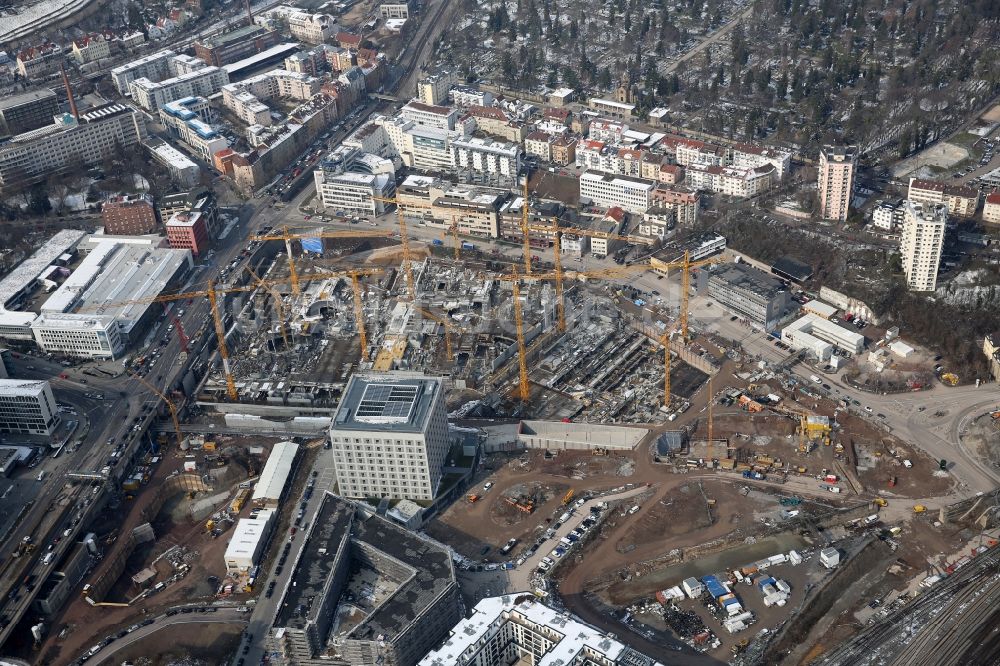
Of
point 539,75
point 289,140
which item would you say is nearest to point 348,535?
point 289,140

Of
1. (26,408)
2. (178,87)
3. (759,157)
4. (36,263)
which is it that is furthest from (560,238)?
(178,87)

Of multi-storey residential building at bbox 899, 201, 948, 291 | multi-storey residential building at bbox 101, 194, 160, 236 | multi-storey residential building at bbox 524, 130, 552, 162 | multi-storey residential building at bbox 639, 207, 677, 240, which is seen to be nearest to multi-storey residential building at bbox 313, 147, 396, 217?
multi-storey residential building at bbox 524, 130, 552, 162

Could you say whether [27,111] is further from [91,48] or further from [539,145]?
[539,145]

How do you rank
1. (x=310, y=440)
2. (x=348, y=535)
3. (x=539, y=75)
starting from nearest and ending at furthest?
(x=348, y=535)
(x=310, y=440)
(x=539, y=75)

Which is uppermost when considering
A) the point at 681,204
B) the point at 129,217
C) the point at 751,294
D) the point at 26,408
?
the point at 129,217

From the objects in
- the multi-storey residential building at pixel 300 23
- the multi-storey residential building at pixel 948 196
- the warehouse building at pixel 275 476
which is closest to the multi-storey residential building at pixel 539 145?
the multi-storey residential building at pixel 948 196

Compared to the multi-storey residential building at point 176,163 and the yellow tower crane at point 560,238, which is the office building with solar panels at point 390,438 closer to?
the yellow tower crane at point 560,238

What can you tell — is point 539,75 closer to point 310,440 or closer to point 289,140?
point 289,140
